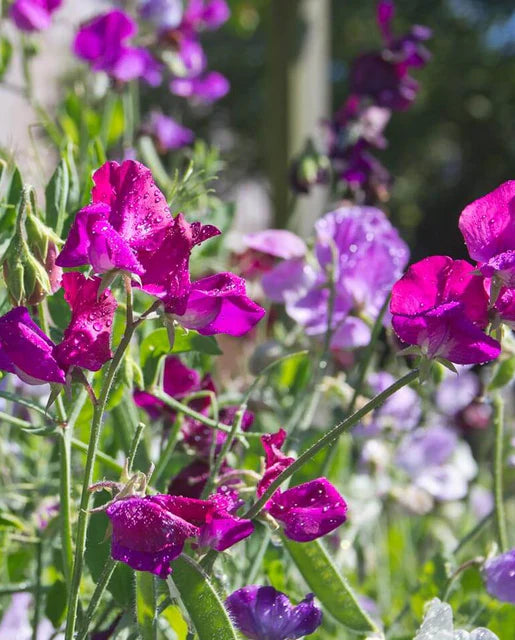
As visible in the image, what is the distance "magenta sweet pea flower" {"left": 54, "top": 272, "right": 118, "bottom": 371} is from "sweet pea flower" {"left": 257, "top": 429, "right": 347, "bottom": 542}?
4.5 inches

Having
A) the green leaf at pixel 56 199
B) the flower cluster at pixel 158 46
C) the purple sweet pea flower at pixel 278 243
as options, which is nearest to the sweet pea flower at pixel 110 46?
the flower cluster at pixel 158 46

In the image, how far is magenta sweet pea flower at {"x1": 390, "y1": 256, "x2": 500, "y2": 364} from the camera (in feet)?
1.46

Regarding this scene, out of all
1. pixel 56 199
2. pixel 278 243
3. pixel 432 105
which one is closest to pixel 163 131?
pixel 278 243

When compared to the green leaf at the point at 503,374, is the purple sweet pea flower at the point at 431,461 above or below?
below

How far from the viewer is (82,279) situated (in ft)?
1.58

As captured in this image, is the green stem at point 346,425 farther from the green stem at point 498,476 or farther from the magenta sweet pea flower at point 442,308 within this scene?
the green stem at point 498,476

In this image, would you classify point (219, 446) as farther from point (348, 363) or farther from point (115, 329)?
point (348, 363)

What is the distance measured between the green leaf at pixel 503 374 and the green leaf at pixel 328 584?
18 cm

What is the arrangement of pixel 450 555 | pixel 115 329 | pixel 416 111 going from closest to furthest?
pixel 115 329, pixel 450 555, pixel 416 111

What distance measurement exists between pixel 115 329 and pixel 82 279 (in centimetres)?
14

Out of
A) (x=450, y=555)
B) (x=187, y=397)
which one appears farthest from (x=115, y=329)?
(x=450, y=555)

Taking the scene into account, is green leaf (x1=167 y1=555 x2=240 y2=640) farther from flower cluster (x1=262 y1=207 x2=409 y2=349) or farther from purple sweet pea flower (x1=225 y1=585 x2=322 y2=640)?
flower cluster (x1=262 y1=207 x2=409 y2=349)

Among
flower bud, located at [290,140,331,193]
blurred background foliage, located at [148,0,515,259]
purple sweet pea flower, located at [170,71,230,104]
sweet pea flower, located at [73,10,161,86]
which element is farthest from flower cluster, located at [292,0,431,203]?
blurred background foliage, located at [148,0,515,259]

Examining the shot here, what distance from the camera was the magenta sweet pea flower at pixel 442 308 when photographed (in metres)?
0.44
